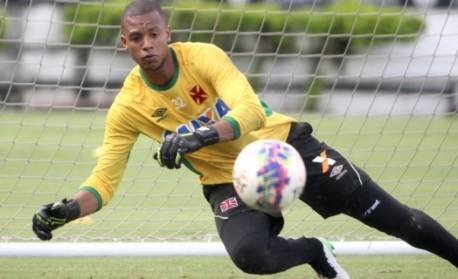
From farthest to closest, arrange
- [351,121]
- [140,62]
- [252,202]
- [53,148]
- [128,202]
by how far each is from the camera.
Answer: [351,121], [53,148], [128,202], [140,62], [252,202]

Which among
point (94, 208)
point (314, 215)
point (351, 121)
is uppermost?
point (94, 208)

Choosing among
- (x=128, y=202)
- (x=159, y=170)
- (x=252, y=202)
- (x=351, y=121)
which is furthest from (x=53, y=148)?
(x=252, y=202)

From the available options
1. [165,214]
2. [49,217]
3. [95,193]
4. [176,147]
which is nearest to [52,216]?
[49,217]

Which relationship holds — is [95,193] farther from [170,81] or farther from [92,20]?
[92,20]

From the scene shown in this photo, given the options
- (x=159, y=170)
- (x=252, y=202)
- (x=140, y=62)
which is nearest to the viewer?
(x=252, y=202)

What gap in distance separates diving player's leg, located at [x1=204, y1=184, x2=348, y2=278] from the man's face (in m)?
0.79

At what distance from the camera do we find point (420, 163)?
11.3 meters

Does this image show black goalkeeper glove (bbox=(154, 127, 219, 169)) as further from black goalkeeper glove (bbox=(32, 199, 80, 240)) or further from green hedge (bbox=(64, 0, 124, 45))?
green hedge (bbox=(64, 0, 124, 45))

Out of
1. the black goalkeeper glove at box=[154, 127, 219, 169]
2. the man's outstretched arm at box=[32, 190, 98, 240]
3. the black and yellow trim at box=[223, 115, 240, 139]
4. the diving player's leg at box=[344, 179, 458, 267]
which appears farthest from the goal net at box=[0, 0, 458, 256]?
Result: the black goalkeeper glove at box=[154, 127, 219, 169]

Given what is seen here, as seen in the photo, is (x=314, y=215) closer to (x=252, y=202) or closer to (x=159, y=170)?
(x=159, y=170)

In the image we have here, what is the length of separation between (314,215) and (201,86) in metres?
3.49

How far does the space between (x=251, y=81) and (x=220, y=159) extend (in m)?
6.57

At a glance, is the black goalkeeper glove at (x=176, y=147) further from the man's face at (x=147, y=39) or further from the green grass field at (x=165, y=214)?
the green grass field at (x=165, y=214)

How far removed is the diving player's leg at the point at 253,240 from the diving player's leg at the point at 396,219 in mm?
351
